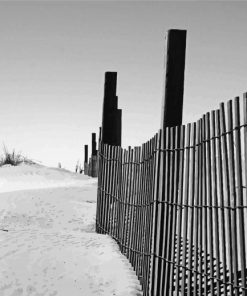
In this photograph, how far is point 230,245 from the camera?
3.71m

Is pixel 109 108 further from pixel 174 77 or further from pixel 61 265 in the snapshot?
pixel 174 77

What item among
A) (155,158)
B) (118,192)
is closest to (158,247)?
(155,158)

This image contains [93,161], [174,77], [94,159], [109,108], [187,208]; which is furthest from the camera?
[94,159]

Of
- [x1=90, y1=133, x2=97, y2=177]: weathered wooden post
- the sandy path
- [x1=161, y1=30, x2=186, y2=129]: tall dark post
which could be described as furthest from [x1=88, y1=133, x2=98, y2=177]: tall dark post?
[x1=161, y1=30, x2=186, y2=129]: tall dark post

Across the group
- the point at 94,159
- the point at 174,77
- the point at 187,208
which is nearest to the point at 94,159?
the point at 94,159

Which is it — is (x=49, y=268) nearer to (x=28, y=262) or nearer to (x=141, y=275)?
(x=28, y=262)

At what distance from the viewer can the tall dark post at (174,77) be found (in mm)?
5820

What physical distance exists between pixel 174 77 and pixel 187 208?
67.6 inches

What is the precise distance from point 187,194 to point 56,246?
126 inches

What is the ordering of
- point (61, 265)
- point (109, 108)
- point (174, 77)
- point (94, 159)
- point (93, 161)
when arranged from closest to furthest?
point (174, 77)
point (61, 265)
point (109, 108)
point (93, 161)
point (94, 159)

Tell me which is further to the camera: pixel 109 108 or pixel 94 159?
pixel 94 159

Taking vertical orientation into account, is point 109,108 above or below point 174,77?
above

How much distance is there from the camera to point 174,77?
585 cm

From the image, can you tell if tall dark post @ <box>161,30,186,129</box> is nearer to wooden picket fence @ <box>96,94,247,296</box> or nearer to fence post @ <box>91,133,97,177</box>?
wooden picket fence @ <box>96,94,247,296</box>
